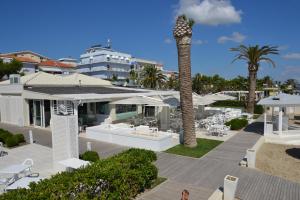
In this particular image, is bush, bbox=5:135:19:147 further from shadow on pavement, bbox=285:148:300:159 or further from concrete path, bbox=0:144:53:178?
shadow on pavement, bbox=285:148:300:159

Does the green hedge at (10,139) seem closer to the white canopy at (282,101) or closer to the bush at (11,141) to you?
the bush at (11,141)

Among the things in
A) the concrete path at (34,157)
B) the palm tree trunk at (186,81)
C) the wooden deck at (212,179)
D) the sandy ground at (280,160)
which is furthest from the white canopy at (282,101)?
the concrete path at (34,157)

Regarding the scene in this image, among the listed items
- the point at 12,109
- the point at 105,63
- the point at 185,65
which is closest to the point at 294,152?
the point at 185,65

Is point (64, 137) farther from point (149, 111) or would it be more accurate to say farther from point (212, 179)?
point (149, 111)

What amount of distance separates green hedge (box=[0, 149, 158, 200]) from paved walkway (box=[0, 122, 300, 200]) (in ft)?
2.20

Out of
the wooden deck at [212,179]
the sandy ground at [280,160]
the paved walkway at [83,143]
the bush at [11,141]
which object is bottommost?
the sandy ground at [280,160]

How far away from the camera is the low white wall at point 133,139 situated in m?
14.5

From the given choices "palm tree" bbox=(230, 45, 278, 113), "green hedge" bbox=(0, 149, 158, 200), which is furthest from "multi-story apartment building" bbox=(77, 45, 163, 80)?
"green hedge" bbox=(0, 149, 158, 200)

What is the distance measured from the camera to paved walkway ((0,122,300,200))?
867 centimetres

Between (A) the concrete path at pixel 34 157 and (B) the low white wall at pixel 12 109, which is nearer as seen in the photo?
(A) the concrete path at pixel 34 157


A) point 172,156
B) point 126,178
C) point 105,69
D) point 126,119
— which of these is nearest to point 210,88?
point 105,69

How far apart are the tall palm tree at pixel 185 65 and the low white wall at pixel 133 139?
1.49m

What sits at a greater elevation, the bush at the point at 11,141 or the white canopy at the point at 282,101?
the white canopy at the point at 282,101

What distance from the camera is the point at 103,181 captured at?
7250 millimetres
